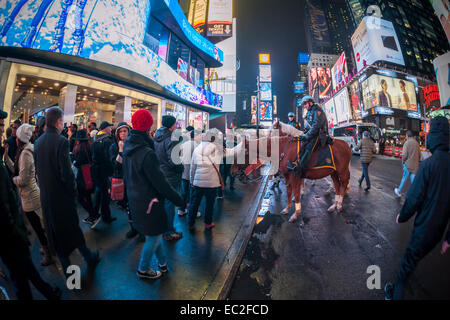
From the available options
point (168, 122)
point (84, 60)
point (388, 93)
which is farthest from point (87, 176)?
point (388, 93)

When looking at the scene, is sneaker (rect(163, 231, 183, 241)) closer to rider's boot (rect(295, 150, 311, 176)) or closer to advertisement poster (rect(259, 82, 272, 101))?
rider's boot (rect(295, 150, 311, 176))

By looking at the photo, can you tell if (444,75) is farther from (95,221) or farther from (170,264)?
(95,221)

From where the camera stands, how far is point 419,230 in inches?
75.2

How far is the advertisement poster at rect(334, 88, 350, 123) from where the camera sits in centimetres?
4291

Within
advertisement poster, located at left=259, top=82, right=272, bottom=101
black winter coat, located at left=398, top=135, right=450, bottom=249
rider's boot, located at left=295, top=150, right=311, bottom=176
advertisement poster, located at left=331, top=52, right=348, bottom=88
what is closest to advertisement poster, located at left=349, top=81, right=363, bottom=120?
advertisement poster, located at left=331, top=52, right=348, bottom=88

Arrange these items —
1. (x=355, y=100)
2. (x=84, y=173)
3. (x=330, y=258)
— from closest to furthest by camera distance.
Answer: (x=330, y=258) → (x=84, y=173) → (x=355, y=100)

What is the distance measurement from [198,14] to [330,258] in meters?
36.4

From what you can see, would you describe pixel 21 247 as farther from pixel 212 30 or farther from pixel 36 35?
pixel 212 30

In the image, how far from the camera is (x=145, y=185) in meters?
2.29

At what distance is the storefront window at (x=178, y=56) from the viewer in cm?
1936

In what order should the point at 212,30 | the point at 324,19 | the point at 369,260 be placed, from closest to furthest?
the point at 369,260, the point at 212,30, the point at 324,19
